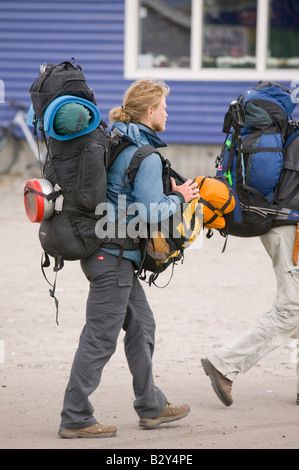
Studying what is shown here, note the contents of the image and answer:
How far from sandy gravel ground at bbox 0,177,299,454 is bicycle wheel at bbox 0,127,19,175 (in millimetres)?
4117

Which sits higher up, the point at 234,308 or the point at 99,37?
the point at 99,37

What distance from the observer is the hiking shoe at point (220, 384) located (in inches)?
190

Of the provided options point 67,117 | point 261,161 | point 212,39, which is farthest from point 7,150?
point 67,117

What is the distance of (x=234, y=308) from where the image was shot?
7.34m

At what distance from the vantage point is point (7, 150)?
13.9 metres

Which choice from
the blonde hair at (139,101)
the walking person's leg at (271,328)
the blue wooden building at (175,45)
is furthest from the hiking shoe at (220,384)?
the blue wooden building at (175,45)

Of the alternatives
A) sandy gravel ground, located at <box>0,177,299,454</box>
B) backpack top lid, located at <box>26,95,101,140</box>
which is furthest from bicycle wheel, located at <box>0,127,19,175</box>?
backpack top lid, located at <box>26,95,101,140</box>

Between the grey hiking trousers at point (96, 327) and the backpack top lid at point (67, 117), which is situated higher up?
the backpack top lid at point (67, 117)

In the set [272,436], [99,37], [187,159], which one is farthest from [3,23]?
[272,436]

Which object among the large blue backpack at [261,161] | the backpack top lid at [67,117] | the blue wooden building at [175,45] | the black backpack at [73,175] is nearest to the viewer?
the backpack top lid at [67,117]

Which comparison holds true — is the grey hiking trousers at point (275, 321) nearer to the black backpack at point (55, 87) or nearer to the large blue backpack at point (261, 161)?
the large blue backpack at point (261, 161)

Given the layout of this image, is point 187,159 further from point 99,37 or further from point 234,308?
point 234,308

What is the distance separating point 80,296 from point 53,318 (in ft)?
2.30

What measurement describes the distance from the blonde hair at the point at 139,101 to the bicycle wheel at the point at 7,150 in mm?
9659
